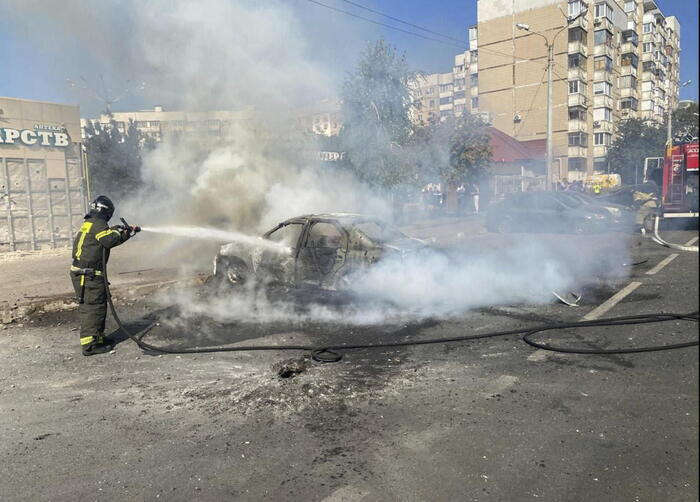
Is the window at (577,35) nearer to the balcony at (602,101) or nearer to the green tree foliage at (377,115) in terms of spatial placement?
the green tree foliage at (377,115)

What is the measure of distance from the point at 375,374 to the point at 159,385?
2038 millimetres

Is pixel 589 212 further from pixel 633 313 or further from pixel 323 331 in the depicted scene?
pixel 323 331

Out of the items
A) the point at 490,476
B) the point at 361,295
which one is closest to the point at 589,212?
the point at 361,295

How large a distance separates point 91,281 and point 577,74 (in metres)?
24.0

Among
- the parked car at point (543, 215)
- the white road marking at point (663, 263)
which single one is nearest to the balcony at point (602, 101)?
the parked car at point (543, 215)

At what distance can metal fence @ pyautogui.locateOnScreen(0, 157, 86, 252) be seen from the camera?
45.0 feet

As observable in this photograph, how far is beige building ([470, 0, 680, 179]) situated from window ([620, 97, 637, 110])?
9cm

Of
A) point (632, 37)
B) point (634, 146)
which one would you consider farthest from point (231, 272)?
point (634, 146)

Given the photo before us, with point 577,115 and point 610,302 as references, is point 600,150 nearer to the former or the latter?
point 577,115

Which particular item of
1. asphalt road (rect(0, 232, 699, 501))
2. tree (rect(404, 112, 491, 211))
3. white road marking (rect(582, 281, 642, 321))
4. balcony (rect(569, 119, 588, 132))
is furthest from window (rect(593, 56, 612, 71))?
asphalt road (rect(0, 232, 699, 501))

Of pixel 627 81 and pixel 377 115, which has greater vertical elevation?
pixel 627 81

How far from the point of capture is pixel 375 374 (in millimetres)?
4582

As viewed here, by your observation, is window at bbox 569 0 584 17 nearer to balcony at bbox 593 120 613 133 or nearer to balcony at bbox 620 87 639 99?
balcony at bbox 620 87 639 99

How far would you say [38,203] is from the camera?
561 inches
